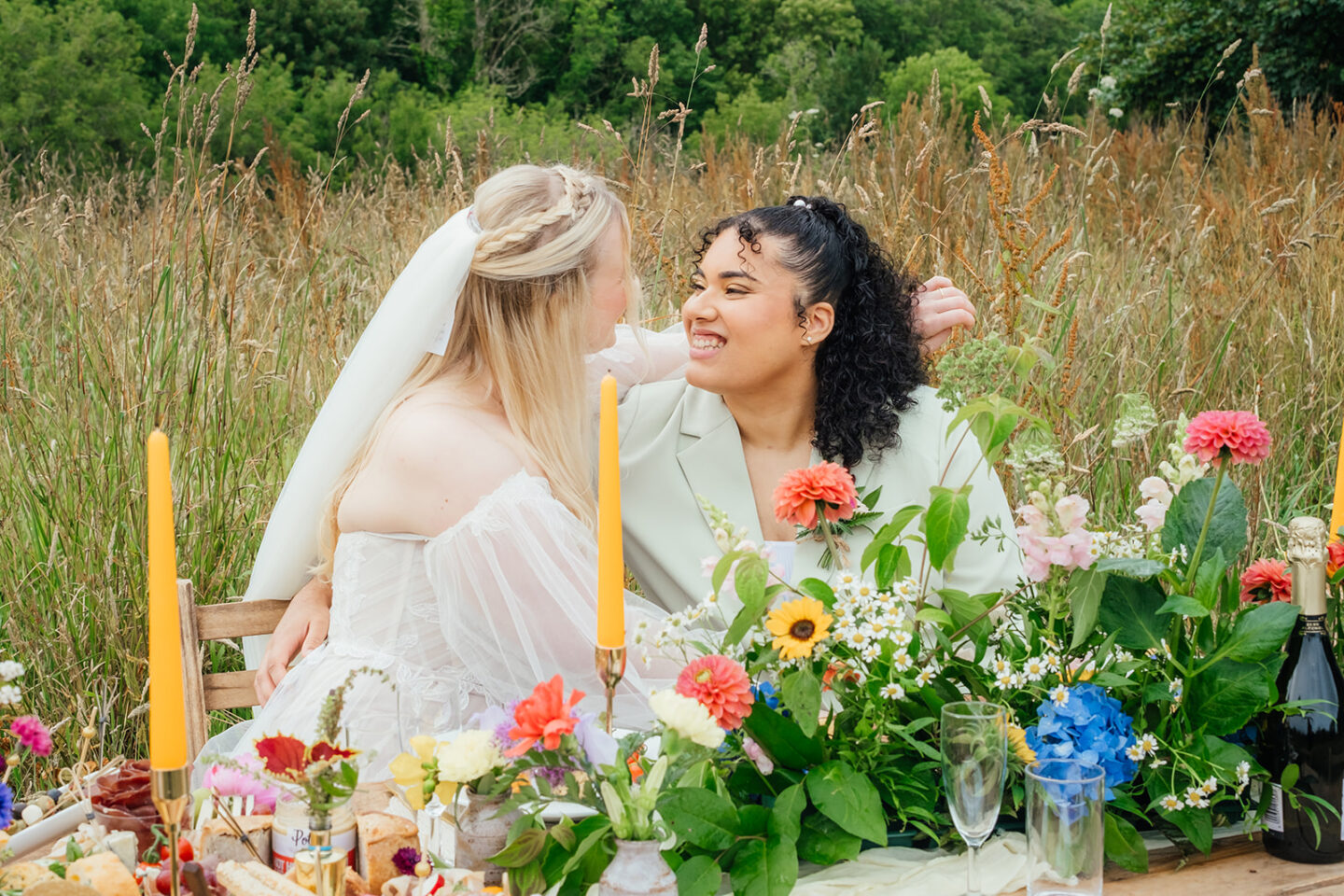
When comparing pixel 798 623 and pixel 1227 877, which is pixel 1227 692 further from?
pixel 798 623

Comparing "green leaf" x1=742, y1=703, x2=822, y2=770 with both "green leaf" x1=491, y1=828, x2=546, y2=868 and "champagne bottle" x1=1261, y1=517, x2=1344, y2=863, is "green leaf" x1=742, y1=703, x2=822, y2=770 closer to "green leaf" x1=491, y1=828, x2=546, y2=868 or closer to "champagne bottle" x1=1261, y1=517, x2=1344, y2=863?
"green leaf" x1=491, y1=828, x2=546, y2=868

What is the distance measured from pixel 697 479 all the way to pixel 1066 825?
4.53 ft

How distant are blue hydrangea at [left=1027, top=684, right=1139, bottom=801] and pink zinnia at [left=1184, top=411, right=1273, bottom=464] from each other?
0.30 m

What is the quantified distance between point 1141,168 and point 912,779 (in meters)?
4.80

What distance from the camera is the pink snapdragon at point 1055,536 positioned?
4.19ft

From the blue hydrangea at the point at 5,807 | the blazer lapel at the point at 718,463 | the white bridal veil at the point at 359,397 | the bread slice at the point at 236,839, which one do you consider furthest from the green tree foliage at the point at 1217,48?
the blue hydrangea at the point at 5,807

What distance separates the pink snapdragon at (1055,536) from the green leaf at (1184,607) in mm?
92

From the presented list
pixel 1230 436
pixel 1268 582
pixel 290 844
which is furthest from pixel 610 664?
pixel 1268 582

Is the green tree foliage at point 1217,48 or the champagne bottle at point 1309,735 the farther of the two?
the green tree foliage at point 1217,48

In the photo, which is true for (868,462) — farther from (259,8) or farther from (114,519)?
(259,8)

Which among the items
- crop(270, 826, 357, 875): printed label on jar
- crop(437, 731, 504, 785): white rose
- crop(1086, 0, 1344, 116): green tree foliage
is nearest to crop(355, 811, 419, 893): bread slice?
crop(270, 826, 357, 875): printed label on jar

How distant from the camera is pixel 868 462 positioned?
2436 mm

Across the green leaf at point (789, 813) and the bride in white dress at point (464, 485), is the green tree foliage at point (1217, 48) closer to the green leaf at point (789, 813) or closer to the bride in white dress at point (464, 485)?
the bride in white dress at point (464, 485)

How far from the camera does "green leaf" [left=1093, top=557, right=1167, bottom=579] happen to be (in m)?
1.27
